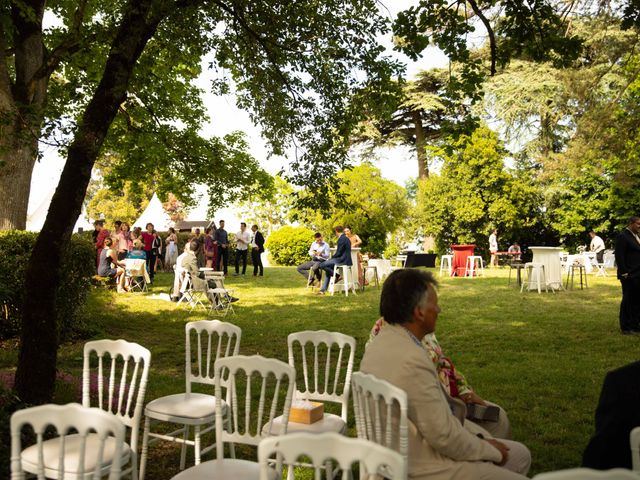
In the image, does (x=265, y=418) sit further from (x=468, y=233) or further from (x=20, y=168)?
(x=468, y=233)

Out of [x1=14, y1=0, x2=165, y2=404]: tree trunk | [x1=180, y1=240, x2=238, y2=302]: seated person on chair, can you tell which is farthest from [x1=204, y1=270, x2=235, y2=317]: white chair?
[x1=14, y1=0, x2=165, y2=404]: tree trunk

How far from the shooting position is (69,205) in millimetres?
4895

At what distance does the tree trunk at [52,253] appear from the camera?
16.0ft

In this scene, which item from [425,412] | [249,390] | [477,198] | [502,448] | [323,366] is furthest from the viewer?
[477,198]

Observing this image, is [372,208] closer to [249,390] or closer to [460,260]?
[460,260]

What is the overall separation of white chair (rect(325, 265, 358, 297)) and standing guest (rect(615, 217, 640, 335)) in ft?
23.2

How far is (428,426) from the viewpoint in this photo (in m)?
2.66

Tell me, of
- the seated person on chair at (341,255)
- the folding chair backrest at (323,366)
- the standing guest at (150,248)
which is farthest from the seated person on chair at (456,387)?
the standing guest at (150,248)

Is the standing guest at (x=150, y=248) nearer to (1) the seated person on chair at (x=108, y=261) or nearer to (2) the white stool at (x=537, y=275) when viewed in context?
(1) the seated person on chair at (x=108, y=261)

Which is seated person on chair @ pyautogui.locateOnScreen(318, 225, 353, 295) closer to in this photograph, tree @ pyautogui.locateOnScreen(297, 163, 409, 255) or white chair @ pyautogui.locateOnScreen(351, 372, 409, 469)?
tree @ pyautogui.locateOnScreen(297, 163, 409, 255)

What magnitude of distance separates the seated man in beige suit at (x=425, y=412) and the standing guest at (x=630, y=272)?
A: 711cm

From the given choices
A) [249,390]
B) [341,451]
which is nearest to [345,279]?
[249,390]

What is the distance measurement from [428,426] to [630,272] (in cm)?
763

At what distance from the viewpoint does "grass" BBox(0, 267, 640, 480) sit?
17.1 ft
